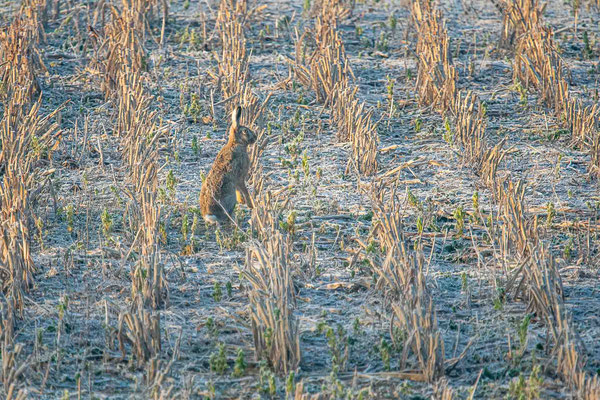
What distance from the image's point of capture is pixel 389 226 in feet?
19.7

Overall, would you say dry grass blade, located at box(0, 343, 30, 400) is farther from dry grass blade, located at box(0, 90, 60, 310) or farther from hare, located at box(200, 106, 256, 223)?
hare, located at box(200, 106, 256, 223)

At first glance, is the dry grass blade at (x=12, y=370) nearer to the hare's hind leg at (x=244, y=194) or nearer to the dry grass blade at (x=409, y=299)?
the dry grass blade at (x=409, y=299)

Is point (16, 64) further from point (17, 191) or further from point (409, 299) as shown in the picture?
point (409, 299)

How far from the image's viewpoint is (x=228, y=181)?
23.2 feet

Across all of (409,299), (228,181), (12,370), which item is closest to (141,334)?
(12,370)

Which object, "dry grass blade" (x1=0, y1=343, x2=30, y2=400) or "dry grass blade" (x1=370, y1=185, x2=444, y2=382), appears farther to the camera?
Answer: "dry grass blade" (x1=370, y1=185, x2=444, y2=382)

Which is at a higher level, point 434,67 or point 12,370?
point 434,67

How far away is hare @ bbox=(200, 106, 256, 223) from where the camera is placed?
6984mm

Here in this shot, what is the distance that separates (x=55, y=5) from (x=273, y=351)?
865 cm

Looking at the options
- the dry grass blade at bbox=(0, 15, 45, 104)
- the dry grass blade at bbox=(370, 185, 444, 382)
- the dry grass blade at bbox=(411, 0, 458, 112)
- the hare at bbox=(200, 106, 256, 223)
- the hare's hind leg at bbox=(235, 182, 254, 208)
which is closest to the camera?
the dry grass blade at bbox=(370, 185, 444, 382)

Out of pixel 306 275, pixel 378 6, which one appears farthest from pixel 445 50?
pixel 306 275

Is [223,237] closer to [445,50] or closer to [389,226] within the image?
[389,226]

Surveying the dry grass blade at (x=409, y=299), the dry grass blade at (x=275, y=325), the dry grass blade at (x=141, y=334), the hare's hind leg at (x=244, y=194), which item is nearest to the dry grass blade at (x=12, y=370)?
the dry grass blade at (x=141, y=334)

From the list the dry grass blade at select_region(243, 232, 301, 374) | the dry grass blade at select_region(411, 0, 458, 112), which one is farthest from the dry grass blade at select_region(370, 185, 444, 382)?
the dry grass blade at select_region(411, 0, 458, 112)
